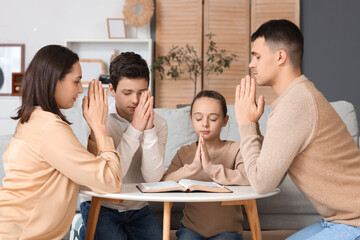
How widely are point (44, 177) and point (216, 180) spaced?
61cm

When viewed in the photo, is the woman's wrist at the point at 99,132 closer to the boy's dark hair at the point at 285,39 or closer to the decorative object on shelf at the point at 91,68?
the boy's dark hair at the point at 285,39

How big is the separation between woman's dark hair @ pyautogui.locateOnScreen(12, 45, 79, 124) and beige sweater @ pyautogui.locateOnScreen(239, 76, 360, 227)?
2.20 feet

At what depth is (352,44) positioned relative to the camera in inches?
193

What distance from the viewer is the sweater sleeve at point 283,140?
125cm

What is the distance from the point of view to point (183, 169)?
5.42 feet

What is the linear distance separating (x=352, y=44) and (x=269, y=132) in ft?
13.5

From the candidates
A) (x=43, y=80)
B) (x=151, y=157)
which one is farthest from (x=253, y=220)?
(x=43, y=80)

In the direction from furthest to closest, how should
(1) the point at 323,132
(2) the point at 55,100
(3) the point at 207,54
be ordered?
(3) the point at 207,54 < (2) the point at 55,100 < (1) the point at 323,132

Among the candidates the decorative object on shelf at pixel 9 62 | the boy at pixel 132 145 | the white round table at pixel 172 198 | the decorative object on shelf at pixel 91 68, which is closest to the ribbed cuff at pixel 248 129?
the white round table at pixel 172 198

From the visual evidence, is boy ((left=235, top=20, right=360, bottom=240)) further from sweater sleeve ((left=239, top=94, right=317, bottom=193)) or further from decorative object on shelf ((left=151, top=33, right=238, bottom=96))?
decorative object on shelf ((left=151, top=33, right=238, bottom=96))

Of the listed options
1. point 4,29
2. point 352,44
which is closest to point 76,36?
point 4,29

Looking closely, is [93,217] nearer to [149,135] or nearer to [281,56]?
[149,135]

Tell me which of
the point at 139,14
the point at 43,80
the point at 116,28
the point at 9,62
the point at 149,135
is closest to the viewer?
the point at 43,80

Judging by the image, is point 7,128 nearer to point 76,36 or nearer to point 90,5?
point 76,36
